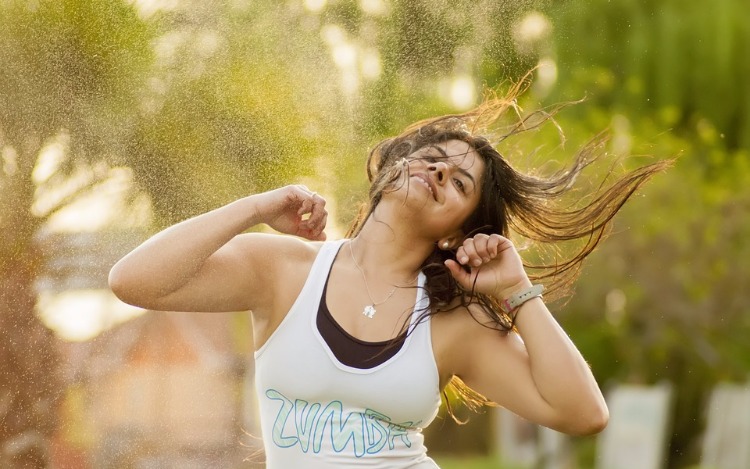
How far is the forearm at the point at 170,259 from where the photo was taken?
2.12m

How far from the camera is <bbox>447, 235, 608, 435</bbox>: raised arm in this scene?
226 centimetres

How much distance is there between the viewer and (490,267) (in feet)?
7.73

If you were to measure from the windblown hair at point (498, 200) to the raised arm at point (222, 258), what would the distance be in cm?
21

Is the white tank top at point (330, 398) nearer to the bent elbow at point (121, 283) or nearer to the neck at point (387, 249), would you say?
the neck at point (387, 249)

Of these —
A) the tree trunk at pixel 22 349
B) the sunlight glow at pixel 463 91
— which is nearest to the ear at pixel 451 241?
the tree trunk at pixel 22 349

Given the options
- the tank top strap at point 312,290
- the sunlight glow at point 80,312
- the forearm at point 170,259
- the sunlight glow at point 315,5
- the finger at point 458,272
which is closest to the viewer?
the forearm at point 170,259

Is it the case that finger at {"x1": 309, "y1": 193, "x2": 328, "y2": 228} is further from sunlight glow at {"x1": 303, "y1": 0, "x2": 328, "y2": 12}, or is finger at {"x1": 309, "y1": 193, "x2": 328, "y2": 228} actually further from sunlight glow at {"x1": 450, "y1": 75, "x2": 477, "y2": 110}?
sunlight glow at {"x1": 450, "y1": 75, "x2": 477, "y2": 110}

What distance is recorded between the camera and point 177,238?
2.14 meters

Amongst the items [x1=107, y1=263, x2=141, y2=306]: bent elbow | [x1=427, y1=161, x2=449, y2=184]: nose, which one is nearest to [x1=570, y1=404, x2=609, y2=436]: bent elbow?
[x1=427, y1=161, x2=449, y2=184]: nose

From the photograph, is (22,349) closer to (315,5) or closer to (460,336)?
(460,336)

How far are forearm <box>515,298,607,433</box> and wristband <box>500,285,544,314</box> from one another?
1 centimetres

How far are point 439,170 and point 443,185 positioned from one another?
3cm

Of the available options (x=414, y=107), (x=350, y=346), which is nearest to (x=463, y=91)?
(x=414, y=107)

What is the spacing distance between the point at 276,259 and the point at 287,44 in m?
2.79
